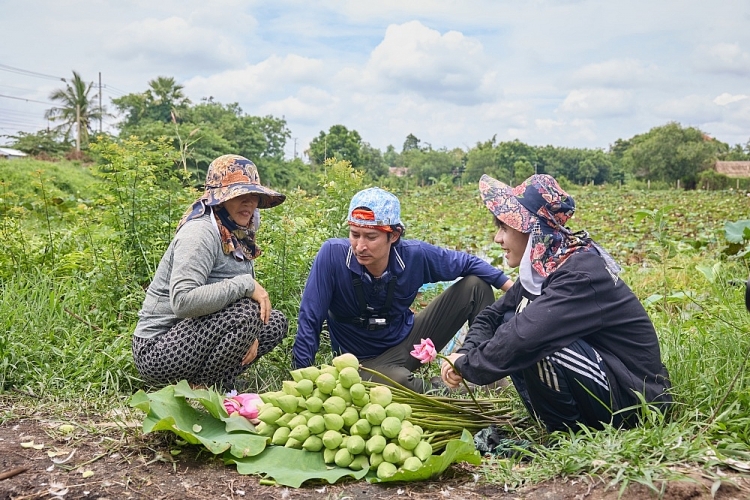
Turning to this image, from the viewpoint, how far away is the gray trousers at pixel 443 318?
12.1ft

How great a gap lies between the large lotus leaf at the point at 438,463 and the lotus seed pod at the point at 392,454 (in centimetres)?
6

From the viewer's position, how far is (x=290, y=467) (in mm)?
2311

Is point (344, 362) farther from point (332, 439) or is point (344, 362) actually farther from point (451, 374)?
point (451, 374)

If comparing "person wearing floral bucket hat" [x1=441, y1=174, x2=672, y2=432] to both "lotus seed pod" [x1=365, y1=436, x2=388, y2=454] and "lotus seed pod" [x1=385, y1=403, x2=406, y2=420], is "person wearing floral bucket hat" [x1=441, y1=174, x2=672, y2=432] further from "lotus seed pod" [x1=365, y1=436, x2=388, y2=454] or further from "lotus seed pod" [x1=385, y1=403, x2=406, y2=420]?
"lotus seed pod" [x1=365, y1=436, x2=388, y2=454]

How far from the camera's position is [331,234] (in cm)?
450

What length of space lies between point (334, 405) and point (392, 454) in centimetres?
29

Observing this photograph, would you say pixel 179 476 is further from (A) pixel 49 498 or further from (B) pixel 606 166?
(B) pixel 606 166

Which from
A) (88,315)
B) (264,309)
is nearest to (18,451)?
(264,309)

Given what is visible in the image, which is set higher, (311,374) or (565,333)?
(565,333)

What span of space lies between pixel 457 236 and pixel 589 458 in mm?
7642

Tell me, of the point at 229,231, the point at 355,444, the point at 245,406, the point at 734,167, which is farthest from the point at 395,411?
the point at 734,167

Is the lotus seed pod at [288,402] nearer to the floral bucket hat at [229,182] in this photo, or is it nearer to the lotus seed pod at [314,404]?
the lotus seed pod at [314,404]

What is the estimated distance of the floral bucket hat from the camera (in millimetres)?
3178

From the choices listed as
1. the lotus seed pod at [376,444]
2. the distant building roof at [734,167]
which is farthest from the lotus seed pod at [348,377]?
the distant building roof at [734,167]
